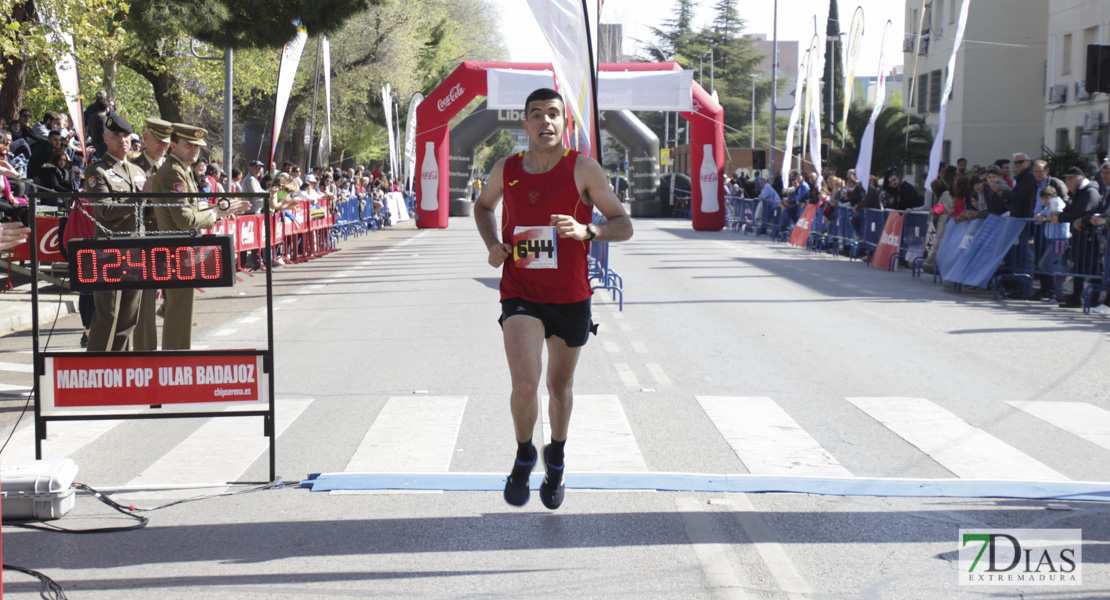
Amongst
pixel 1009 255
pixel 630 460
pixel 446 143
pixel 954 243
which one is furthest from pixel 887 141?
pixel 630 460

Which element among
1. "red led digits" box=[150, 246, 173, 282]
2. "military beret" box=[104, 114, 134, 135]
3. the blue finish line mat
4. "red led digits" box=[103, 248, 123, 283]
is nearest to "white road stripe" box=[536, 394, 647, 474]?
the blue finish line mat

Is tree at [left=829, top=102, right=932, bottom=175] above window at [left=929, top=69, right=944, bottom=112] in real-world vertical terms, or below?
below

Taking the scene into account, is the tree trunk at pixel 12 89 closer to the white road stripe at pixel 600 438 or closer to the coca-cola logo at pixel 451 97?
the coca-cola logo at pixel 451 97

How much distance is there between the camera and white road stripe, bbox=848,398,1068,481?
6.17 m

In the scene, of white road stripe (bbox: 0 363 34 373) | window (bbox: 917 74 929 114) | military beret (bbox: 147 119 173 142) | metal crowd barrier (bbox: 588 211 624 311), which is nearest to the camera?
military beret (bbox: 147 119 173 142)

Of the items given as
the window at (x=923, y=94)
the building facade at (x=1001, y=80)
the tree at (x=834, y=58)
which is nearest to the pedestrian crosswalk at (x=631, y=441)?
the building facade at (x=1001, y=80)

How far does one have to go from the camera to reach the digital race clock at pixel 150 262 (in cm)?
579

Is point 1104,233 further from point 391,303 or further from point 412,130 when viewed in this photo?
point 412,130

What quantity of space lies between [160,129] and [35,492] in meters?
4.40

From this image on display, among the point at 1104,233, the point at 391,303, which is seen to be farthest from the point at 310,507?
the point at 1104,233

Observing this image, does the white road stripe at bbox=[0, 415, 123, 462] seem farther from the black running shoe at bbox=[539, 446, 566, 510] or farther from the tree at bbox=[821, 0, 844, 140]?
the tree at bbox=[821, 0, 844, 140]

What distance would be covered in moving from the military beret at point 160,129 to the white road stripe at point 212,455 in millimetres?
2480

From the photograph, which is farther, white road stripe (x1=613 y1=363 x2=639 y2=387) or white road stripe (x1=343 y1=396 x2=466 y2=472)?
white road stripe (x1=613 y1=363 x2=639 y2=387)

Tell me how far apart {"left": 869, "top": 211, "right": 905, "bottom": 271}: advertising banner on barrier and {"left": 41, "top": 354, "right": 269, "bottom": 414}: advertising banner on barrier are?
16.6 meters
